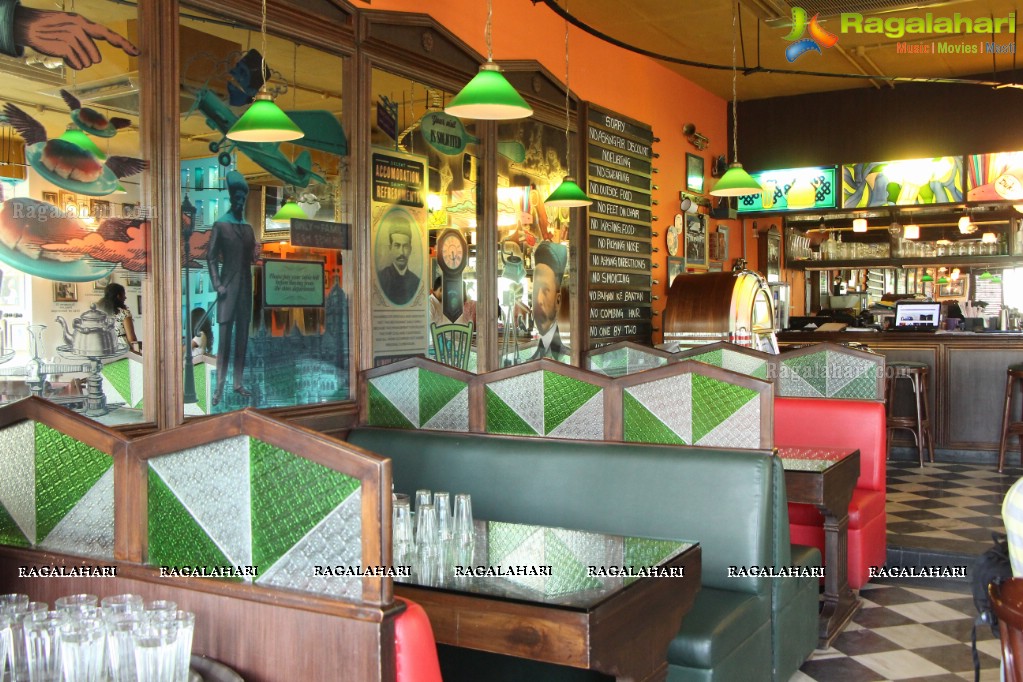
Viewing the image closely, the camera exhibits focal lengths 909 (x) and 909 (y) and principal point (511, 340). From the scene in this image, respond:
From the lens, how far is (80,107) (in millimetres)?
3480

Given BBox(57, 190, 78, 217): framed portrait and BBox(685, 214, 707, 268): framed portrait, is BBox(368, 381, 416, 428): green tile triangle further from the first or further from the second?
BBox(685, 214, 707, 268): framed portrait

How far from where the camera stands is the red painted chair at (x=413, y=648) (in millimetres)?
1686

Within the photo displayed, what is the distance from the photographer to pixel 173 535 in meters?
1.98

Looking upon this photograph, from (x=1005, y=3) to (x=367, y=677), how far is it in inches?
313

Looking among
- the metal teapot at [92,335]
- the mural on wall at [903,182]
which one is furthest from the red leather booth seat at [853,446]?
the mural on wall at [903,182]

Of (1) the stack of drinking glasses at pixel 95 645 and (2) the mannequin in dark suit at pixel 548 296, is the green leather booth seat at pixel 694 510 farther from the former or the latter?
(2) the mannequin in dark suit at pixel 548 296

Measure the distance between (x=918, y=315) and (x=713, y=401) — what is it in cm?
689

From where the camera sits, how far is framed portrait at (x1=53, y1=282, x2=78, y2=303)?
11.2 feet

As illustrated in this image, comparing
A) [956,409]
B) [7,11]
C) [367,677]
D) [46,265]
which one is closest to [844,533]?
[367,677]

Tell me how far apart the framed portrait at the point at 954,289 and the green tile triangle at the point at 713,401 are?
42.5ft

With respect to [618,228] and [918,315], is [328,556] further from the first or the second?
[918,315]

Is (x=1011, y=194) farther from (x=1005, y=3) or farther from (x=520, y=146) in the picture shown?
(x=520, y=146)

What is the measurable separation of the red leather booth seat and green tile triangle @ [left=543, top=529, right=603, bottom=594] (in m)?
2.48

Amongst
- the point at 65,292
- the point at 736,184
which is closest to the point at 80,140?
the point at 65,292
